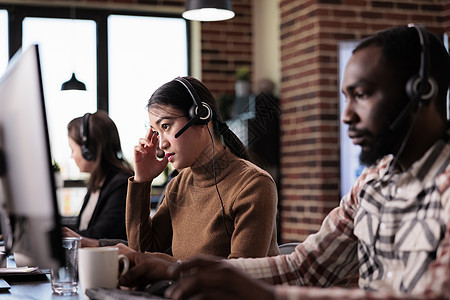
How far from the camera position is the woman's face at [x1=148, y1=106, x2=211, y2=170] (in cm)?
188

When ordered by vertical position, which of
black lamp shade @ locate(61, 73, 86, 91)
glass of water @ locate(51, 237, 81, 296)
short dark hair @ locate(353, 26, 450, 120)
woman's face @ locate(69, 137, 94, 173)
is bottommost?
glass of water @ locate(51, 237, 81, 296)

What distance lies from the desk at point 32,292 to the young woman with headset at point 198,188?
17.0 inches

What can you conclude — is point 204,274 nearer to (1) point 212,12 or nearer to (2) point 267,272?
(2) point 267,272

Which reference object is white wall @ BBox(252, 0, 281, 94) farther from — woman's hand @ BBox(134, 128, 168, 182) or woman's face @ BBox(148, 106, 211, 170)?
woman's face @ BBox(148, 106, 211, 170)

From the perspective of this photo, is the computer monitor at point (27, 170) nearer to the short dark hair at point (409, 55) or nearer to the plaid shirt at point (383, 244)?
the plaid shirt at point (383, 244)

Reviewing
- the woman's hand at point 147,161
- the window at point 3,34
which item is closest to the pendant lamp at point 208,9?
the woman's hand at point 147,161

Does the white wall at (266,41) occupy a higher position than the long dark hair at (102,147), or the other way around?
the white wall at (266,41)

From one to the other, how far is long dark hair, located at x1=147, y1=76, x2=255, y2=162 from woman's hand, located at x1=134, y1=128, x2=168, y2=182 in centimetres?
16

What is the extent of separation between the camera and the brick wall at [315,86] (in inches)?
161

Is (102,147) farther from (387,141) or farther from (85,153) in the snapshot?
(387,141)

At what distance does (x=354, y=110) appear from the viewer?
120 cm

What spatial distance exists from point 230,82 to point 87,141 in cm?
254

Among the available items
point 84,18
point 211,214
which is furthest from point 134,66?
point 211,214

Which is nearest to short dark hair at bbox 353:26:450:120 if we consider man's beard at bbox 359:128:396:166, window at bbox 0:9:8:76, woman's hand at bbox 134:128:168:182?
man's beard at bbox 359:128:396:166
